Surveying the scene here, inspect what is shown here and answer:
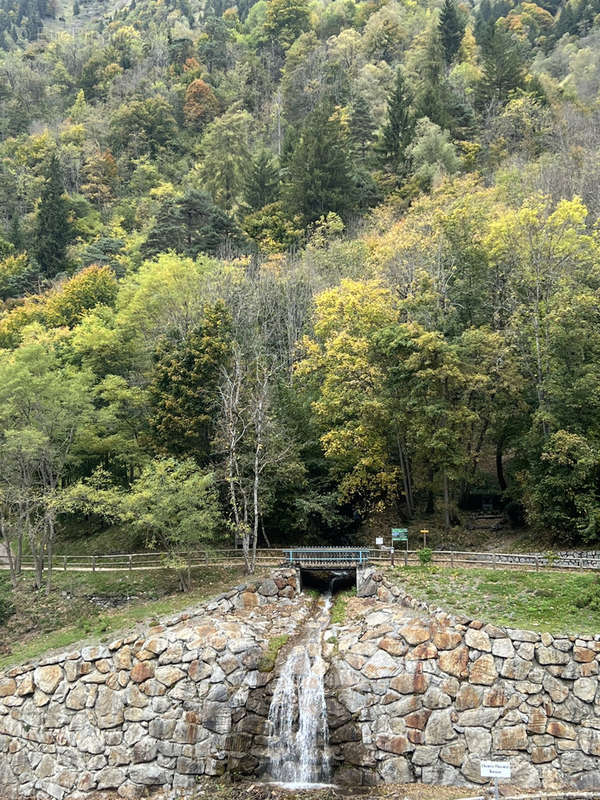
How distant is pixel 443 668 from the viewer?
18328mm

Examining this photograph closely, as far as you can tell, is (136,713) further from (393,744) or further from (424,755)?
(424,755)

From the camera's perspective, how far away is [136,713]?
63.1 feet

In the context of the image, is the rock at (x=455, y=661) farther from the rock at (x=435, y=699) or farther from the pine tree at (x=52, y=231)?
the pine tree at (x=52, y=231)

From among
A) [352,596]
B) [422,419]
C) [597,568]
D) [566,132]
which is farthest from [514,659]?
[566,132]

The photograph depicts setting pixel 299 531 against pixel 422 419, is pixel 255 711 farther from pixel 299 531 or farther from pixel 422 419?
pixel 422 419

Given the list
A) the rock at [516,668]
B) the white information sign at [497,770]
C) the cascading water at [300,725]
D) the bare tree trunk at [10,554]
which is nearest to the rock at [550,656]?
the rock at [516,668]

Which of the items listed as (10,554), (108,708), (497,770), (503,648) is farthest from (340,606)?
(10,554)

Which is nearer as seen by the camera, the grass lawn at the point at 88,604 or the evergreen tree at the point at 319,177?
the grass lawn at the point at 88,604

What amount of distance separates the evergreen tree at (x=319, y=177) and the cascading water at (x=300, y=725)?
4042cm

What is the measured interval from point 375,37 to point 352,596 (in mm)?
77353

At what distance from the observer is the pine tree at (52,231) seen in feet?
193

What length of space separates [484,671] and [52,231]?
5756 cm

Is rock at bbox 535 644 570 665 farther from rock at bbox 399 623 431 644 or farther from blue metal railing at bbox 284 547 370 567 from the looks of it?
blue metal railing at bbox 284 547 370 567

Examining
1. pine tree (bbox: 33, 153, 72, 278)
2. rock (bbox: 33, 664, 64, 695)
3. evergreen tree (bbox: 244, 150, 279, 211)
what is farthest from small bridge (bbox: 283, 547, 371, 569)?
pine tree (bbox: 33, 153, 72, 278)
